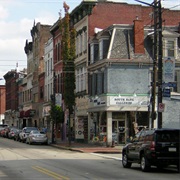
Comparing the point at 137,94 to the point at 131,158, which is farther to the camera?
the point at 137,94

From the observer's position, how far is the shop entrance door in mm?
38875

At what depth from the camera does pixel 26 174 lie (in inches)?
704

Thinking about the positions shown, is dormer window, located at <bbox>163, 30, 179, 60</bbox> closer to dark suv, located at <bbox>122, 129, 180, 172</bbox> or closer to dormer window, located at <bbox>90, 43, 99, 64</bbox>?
dormer window, located at <bbox>90, 43, 99, 64</bbox>

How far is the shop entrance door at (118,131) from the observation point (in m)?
38.9

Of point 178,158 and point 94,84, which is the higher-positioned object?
point 94,84

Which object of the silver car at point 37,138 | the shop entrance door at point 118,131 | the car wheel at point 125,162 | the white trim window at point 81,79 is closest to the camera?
the car wheel at point 125,162

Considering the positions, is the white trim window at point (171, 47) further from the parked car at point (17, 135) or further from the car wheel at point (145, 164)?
the car wheel at point (145, 164)

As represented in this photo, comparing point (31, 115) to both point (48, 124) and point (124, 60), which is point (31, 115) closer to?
point (48, 124)

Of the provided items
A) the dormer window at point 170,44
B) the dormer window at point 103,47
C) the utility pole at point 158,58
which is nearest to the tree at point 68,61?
the dormer window at point 103,47

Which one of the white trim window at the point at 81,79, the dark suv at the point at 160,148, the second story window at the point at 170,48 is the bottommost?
the dark suv at the point at 160,148

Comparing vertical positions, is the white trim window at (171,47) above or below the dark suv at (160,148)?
above

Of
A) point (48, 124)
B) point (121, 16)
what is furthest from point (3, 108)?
point (121, 16)

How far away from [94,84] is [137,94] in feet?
16.3

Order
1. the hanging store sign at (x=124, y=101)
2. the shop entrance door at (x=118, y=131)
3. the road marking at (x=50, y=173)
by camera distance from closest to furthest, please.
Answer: the road marking at (x=50, y=173) → the hanging store sign at (x=124, y=101) → the shop entrance door at (x=118, y=131)
